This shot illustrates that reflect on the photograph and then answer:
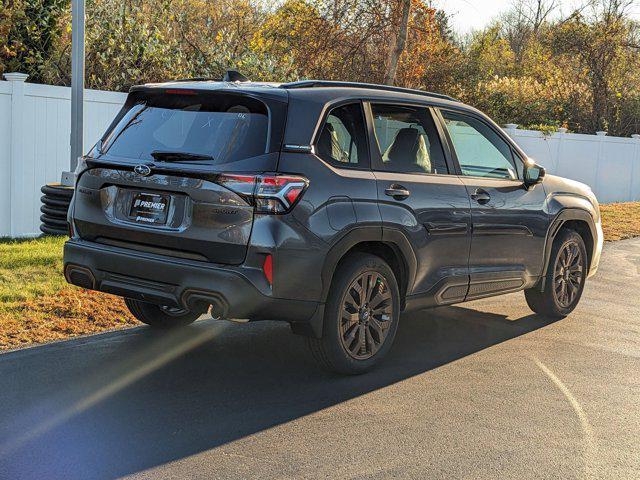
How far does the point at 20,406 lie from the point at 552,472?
2.90 meters

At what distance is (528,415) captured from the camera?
5.26 metres

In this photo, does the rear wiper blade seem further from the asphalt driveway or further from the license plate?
the asphalt driveway

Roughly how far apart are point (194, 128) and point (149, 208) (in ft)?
1.87

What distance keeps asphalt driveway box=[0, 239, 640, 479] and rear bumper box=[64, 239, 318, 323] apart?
1.82ft

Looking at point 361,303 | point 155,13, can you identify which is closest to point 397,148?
point 361,303

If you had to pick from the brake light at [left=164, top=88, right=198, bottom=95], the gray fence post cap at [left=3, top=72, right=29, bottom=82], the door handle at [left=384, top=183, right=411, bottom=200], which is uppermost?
the gray fence post cap at [left=3, top=72, right=29, bottom=82]

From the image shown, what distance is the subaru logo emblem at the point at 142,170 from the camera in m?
5.38

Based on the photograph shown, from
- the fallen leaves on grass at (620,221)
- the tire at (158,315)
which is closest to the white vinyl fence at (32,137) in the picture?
the tire at (158,315)

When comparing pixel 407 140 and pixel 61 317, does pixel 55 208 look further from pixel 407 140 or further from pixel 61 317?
pixel 407 140

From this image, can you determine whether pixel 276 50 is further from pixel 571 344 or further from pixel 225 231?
pixel 225 231

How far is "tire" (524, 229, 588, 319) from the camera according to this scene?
7773 millimetres

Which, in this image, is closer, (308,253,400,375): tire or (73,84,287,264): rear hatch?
(73,84,287,264): rear hatch

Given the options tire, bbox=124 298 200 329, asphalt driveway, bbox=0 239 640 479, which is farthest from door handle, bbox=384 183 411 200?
tire, bbox=124 298 200 329

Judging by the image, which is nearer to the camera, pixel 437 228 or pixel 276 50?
pixel 437 228
